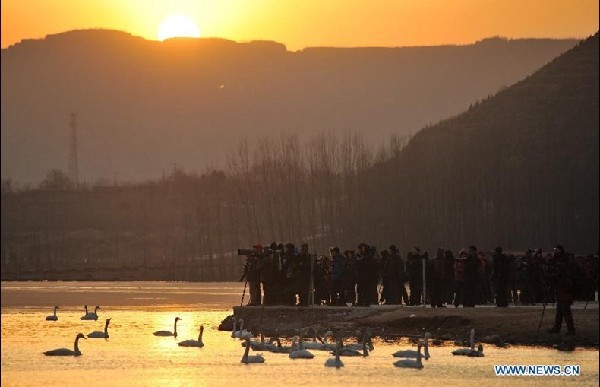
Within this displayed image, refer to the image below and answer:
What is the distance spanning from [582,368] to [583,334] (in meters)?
3.39

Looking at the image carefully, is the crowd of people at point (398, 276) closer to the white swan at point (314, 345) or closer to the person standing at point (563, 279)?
the white swan at point (314, 345)

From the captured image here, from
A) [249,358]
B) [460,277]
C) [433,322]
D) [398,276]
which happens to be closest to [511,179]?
[398,276]

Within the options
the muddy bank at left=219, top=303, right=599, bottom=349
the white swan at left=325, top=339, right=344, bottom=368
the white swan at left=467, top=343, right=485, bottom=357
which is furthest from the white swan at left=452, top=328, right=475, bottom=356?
the white swan at left=325, top=339, right=344, bottom=368

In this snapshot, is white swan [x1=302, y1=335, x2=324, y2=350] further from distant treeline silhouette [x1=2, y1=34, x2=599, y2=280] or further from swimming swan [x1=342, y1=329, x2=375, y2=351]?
distant treeline silhouette [x1=2, y1=34, x2=599, y2=280]

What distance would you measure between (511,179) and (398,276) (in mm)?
88544

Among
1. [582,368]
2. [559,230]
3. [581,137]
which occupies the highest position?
[581,137]

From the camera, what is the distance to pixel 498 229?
12938 centimetres

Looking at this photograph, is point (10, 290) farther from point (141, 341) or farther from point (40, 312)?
point (141, 341)

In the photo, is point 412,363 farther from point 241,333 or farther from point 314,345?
point 241,333

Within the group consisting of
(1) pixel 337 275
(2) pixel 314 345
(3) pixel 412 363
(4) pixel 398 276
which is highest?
(1) pixel 337 275

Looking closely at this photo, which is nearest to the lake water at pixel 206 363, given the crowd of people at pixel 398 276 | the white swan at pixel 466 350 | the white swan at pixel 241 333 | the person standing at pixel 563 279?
the white swan at pixel 466 350

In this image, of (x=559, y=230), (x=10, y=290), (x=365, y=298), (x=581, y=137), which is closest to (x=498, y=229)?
(x=559, y=230)

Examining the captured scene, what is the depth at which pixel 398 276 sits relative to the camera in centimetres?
5209

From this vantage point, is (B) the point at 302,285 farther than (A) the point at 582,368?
Yes
